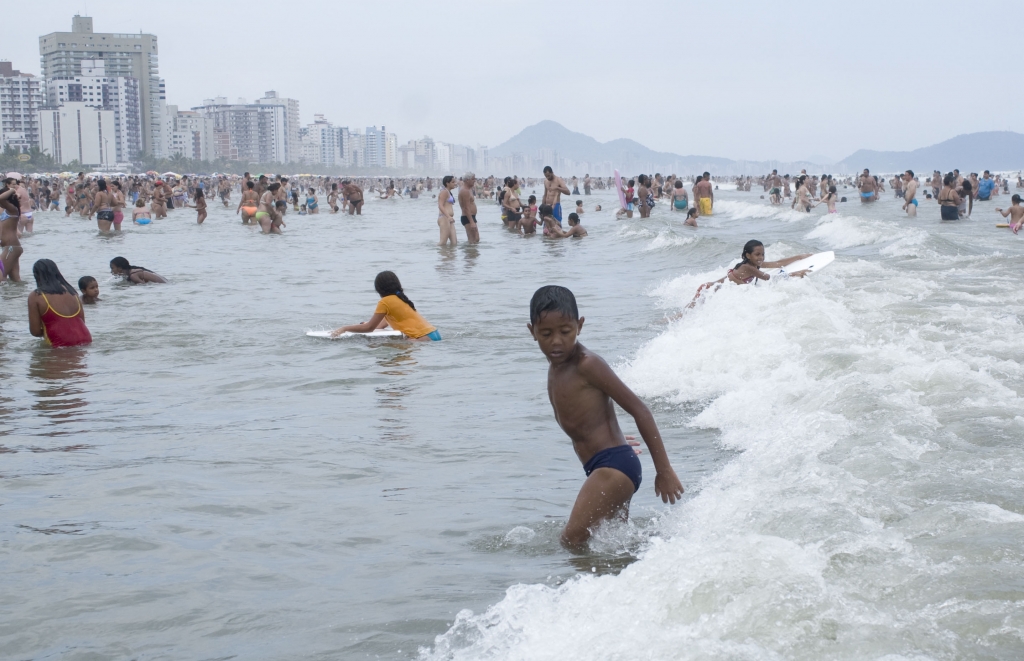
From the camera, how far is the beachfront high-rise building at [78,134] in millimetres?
129750

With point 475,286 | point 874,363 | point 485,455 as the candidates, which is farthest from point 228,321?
point 874,363

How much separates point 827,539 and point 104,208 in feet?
80.6

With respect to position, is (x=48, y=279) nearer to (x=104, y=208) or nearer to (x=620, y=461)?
(x=620, y=461)

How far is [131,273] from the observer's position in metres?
13.6

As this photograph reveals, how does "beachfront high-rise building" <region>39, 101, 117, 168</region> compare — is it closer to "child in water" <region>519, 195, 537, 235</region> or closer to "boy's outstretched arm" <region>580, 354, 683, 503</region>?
"child in water" <region>519, 195, 537, 235</region>

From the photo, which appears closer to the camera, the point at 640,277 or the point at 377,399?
the point at 377,399

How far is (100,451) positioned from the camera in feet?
17.7

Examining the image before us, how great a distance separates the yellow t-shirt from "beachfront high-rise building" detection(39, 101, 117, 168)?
439ft

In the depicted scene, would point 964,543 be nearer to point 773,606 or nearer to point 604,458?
point 773,606

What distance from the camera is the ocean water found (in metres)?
2.92

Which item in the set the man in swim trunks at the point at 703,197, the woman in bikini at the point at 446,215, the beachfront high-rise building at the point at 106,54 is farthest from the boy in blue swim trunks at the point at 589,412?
the beachfront high-rise building at the point at 106,54

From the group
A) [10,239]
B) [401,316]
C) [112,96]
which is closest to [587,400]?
[401,316]

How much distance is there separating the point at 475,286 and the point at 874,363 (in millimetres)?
8160

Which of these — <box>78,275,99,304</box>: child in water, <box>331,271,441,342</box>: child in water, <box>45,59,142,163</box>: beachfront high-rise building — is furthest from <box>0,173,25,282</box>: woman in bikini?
<box>45,59,142,163</box>: beachfront high-rise building
